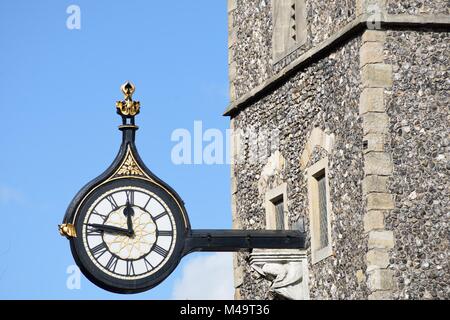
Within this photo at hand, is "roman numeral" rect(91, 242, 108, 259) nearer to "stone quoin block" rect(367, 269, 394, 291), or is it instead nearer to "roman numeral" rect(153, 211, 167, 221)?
"roman numeral" rect(153, 211, 167, 221)

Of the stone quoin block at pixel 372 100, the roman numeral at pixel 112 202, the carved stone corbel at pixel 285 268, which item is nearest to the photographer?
the stone quoin block at pixel 372 100

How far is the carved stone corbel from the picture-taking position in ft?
89.5

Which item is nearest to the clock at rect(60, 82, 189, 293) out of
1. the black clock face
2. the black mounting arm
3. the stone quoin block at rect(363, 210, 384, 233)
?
the black clock face

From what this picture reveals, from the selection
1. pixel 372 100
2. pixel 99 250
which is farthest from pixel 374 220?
pixel 99 250

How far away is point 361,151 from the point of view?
84.9ft

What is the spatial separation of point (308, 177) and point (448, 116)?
237cm

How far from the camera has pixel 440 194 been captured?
25.7 meters

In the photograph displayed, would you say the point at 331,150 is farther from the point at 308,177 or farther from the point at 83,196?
the point at 83,196

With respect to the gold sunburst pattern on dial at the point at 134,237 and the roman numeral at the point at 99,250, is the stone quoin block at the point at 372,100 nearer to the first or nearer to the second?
the gold sunburst pattern on dial at the point at 134,237

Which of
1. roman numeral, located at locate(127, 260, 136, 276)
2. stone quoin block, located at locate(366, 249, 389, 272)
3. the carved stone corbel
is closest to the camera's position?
stone quoin block, located at locate(366, 249, 389, 272)

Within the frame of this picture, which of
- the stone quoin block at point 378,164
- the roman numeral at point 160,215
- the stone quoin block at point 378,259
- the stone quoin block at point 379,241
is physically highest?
the stone quoin block at point 378,164

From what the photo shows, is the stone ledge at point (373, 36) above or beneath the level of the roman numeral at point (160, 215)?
above

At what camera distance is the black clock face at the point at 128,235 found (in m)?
25.9

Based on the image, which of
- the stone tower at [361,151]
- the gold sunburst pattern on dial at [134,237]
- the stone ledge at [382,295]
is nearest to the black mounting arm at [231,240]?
the stone tower at [361,151]
